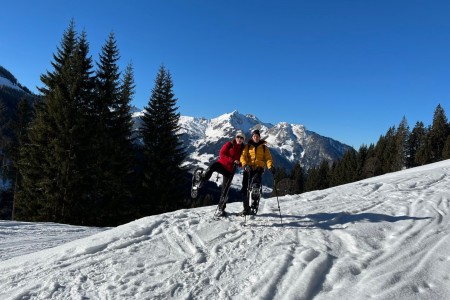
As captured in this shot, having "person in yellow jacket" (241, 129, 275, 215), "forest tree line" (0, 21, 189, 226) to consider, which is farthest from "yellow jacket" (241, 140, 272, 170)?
"forest tree line" (0, 21, 189, 226)

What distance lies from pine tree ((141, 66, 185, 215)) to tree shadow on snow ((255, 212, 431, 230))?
16981 millimetres

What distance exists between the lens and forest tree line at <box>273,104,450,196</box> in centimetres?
7156

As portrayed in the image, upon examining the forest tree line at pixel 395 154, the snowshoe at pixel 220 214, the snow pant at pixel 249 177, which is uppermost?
the forest tree line at pixel 395 154

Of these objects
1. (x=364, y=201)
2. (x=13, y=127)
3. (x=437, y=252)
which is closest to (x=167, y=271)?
(x=437, y=252)

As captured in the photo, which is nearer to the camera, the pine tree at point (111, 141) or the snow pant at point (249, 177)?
the snow pant at point (249, 177)

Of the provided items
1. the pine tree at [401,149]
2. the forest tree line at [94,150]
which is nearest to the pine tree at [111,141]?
the forest tree line at [94,150]

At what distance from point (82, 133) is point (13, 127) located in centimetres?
1398

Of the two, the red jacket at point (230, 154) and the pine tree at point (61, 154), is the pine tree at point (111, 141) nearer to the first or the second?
the pine tree at point (61, 154)

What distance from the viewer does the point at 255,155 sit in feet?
27.1

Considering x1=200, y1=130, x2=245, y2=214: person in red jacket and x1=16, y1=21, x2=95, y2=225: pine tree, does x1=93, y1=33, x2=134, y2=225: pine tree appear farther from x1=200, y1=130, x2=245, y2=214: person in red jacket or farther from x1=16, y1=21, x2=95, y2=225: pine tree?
x1=200, y1=130, x2=245, y2=214: person in red jacket

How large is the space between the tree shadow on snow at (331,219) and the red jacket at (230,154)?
192 centimetres

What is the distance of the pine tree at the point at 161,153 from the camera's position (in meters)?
24.8

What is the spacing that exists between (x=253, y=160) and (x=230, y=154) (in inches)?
26.1

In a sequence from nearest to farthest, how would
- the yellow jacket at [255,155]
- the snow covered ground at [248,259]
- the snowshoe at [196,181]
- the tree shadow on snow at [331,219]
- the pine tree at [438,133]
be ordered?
the snow covered ground at [248,259] < the tree shadow on snow at [331,219] < the yellow jacket at [255,155] < the snowshoe at [196,181] < the pine tree at [438,133]
